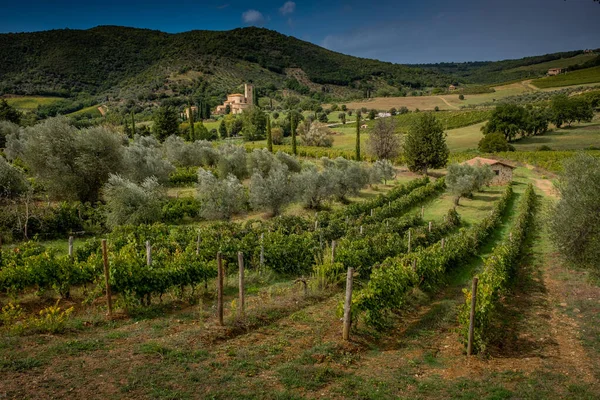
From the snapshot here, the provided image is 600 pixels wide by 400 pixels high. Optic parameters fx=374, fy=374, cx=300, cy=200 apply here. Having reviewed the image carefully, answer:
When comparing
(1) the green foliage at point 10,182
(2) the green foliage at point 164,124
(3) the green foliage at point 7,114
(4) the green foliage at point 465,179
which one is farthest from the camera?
(2) the green foliage at point 164,124

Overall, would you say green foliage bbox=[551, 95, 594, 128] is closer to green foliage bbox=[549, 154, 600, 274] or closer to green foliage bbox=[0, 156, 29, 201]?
green foliage bbox=[549, 154, 600, 274]

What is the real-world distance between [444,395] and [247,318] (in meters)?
5.19

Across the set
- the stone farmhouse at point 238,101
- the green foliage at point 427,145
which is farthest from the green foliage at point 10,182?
the stone farmhouse at point 238,101

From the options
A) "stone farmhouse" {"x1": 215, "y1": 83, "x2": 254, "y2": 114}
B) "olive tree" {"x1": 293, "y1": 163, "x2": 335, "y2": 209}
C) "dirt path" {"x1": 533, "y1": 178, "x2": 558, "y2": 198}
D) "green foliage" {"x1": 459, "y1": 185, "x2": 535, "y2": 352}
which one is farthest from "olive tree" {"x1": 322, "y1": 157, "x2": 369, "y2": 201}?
"stone farmhouse" {"x1": 215, "y1": 83, "x2": 254, "y2": 114}

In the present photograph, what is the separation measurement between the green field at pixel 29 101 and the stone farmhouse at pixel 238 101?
144ft

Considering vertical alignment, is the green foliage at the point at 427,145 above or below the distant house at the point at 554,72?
below

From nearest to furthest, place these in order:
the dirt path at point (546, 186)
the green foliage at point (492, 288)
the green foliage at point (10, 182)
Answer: the green foliage at point (492, 288), the green foliage at point (10, 182), the dirt path at point (546, 186)

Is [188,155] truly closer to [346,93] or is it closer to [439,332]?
[439,332]

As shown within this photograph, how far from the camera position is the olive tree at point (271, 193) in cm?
2781

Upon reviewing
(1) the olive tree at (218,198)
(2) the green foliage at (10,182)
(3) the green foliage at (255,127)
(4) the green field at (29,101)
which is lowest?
A: (1) the olive tree at (218,198)

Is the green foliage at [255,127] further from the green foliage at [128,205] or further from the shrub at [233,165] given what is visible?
the green foliage at [128,205]

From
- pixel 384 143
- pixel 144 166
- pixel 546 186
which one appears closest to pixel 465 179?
pixel 546 186

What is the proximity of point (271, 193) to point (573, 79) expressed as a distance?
110 m

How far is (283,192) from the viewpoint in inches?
1121
